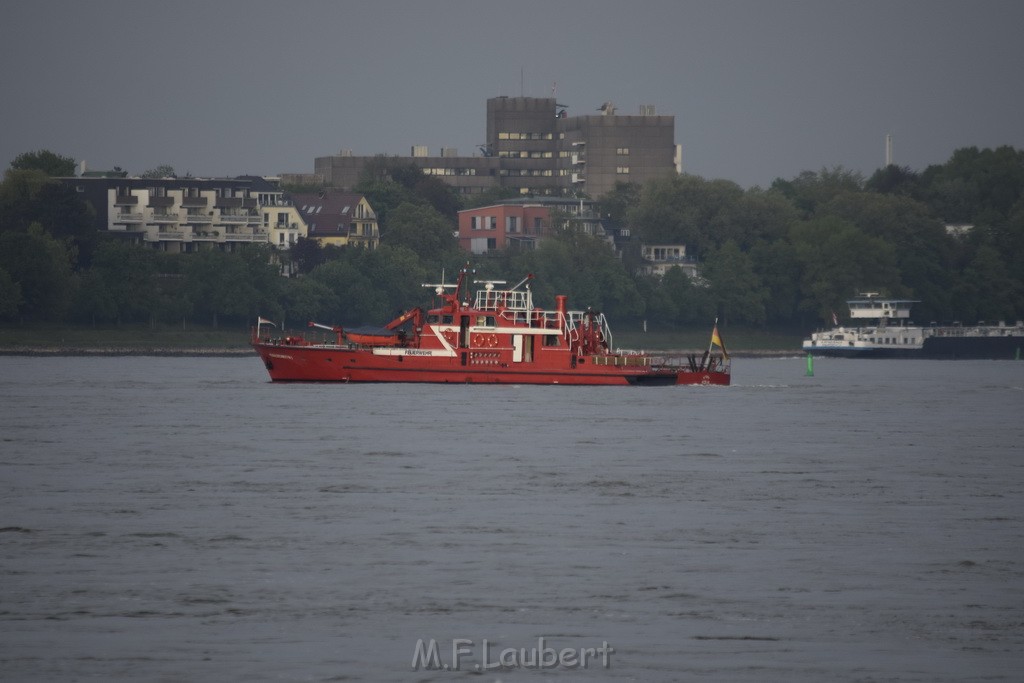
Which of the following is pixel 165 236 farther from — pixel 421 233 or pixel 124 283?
pixel 124 283

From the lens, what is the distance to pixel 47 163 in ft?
633

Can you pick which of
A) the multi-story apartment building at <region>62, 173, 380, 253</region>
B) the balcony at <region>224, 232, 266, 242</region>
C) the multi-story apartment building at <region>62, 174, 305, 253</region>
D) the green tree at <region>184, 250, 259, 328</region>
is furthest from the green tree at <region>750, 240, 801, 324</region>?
the green tree at <region>184, 250, 259, 328</region>

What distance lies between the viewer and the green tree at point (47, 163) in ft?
629

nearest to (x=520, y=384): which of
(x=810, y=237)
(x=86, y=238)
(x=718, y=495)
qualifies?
(x=718, y=495)

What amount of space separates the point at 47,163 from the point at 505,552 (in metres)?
169

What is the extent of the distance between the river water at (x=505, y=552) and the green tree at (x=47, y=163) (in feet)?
427

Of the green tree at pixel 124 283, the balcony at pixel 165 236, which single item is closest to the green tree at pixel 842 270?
the balcony at pixel 165 236

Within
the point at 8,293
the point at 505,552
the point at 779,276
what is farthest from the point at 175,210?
the point at 505,552

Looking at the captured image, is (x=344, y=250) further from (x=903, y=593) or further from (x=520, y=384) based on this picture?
(x=903, y=593)

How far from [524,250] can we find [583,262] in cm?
1015

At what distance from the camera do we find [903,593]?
28.4 m

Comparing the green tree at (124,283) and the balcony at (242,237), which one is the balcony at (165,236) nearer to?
the balcony at (242,237)

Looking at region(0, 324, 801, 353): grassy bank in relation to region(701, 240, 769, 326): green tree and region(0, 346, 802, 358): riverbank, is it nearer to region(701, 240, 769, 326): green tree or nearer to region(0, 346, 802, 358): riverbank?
region(0, 346, 802, 358): riverbank

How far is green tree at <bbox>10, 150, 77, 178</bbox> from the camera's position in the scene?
191750 mm
